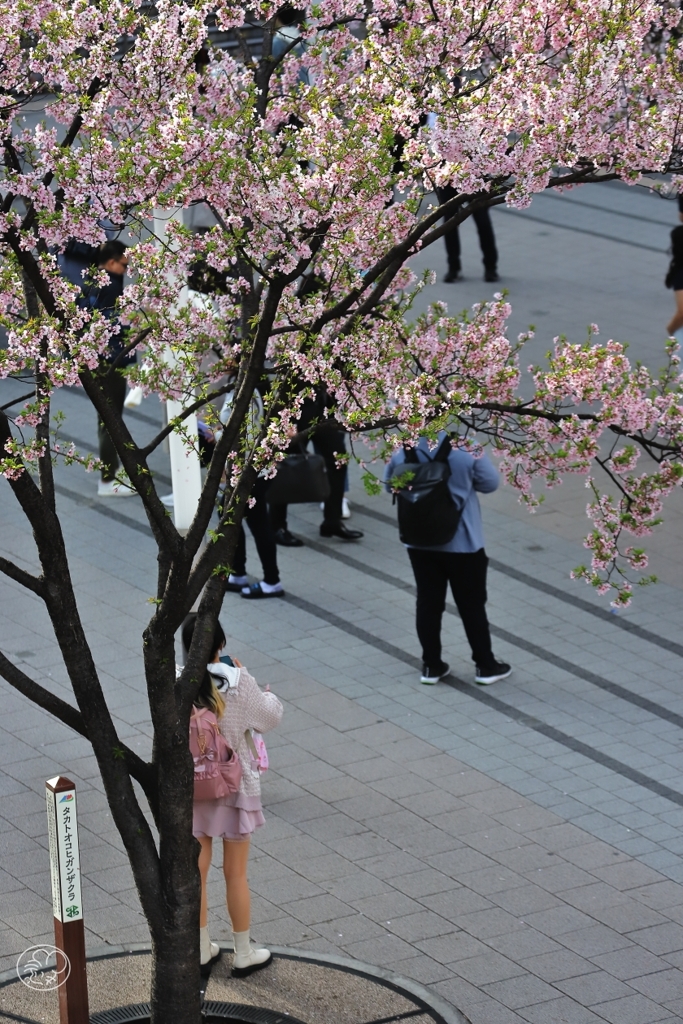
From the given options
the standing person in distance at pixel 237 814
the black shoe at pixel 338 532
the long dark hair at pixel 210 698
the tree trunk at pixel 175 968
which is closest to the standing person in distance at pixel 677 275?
the black shoe at pixel 338 532

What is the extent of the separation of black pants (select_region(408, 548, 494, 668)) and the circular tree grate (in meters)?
3.70

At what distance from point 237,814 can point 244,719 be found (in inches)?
16.9

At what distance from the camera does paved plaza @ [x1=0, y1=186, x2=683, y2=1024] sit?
23.5ft

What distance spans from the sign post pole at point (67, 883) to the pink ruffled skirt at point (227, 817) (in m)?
1.12

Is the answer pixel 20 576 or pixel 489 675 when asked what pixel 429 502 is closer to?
pixel 489 675

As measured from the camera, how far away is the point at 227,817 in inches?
273

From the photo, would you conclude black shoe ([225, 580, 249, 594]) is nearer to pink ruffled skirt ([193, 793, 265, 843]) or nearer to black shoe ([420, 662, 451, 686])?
black shoe ([420, 662, 451, 686])

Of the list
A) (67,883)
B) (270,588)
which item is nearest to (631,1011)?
(67,883)

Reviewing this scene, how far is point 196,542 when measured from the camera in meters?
6.04

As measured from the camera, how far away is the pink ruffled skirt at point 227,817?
22.6ft

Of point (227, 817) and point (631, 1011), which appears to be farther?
point (227, 817)

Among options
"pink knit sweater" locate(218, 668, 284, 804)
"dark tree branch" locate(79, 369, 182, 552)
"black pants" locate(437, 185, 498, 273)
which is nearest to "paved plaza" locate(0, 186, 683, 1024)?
"pink knit sweater" locate(218, 668, 284, 804)

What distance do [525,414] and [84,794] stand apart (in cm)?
375

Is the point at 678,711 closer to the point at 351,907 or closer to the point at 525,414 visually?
the point at 351,907
